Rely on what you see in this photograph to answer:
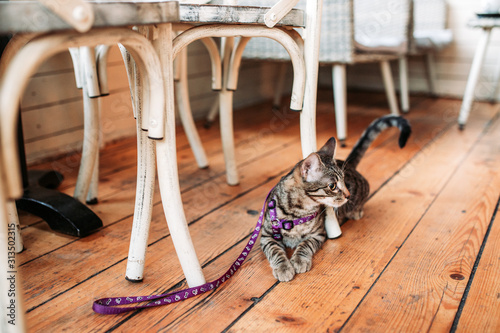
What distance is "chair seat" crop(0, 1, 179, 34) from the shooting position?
0.58 m

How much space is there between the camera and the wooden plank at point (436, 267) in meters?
0.86

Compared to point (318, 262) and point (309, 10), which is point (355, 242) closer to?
point (318, 262)

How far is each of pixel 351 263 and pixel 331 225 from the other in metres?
0.15

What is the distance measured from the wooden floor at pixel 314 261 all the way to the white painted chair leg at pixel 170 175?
0.08m

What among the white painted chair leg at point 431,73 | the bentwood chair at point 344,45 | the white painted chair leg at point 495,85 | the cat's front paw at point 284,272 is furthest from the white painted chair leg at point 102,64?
the white painted chair leg at point 495,85

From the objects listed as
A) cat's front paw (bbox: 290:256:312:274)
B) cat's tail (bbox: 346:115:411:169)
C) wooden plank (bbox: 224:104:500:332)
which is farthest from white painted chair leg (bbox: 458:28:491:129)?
cat's front paw (bbox: 290:256:312:274)

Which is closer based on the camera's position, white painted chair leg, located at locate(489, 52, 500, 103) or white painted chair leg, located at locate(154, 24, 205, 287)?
white painted chair leg, located at locate(154, 24, 205, 287)

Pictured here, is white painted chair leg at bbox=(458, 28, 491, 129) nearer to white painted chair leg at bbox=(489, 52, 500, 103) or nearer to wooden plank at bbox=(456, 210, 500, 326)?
white painted chair leg at bbox=(489, 52, 500, 103)

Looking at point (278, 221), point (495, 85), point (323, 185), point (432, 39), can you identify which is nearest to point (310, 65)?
point (323, 185)

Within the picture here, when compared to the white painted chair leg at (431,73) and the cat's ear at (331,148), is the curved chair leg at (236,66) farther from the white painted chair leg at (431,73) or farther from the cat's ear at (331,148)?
the white painted chair leg at (431,73)

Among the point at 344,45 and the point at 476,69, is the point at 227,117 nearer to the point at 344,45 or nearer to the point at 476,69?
the point at 344,45

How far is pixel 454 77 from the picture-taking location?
10.4 feet

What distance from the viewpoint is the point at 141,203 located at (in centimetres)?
98

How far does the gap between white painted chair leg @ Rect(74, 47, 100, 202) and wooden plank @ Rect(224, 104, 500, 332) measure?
68 centimetres
